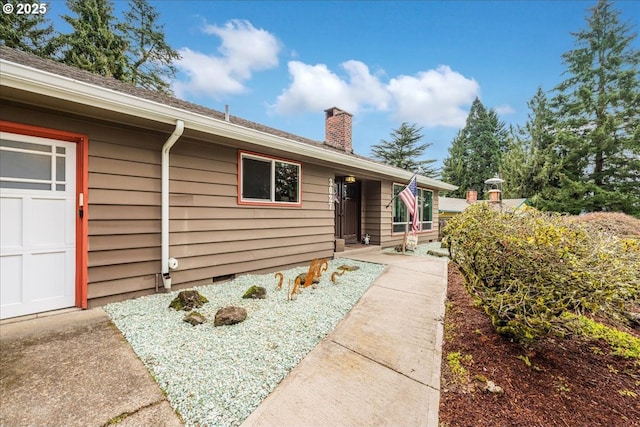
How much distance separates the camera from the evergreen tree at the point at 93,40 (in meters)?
12.8

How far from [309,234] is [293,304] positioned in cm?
274

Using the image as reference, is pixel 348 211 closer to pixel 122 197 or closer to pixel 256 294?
pixel 256 294

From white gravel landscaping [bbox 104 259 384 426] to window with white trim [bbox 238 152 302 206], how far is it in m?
1.79

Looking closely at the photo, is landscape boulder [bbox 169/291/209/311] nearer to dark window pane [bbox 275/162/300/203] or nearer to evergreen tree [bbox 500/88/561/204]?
dark window pane [bbox 275/162/300/203]

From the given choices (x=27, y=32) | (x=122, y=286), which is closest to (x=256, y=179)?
(x=122, y=286)

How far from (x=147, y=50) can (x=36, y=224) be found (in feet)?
57.9

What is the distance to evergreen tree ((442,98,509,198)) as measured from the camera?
28.6 m

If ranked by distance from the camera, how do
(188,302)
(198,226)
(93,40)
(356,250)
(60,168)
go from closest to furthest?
1. (60,168)
2. (188,302)
3. (198,226)
4. (356,250)
5. (93,40)

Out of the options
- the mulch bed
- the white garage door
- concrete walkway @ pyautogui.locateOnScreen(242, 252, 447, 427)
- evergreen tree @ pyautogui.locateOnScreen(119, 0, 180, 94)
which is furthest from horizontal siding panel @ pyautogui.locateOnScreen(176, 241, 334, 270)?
evergreen tree @ pyautogui.locateOnScreen(119, 0, 180, 94)

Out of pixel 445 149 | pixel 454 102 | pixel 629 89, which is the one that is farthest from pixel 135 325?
pixel 454 102

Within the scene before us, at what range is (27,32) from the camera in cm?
1205

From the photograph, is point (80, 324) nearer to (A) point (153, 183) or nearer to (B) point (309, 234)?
(A) point (153, 183)

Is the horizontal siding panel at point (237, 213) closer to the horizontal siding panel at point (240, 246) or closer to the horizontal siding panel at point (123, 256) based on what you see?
the horizontal siding panel at point (240, 246)

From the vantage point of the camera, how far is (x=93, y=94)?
2805 mm
